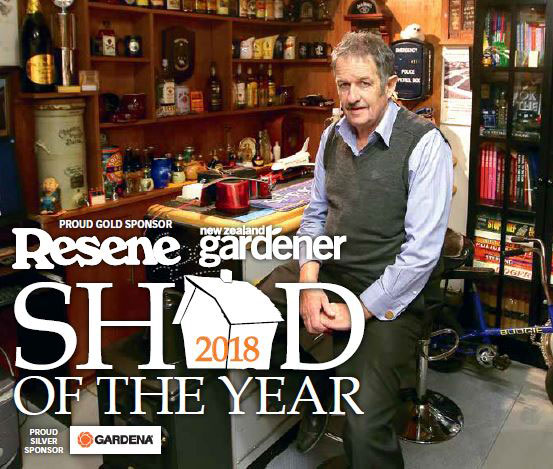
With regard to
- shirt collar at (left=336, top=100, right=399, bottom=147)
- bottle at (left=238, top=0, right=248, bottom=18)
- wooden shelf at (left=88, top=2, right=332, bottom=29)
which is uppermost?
bottle at (left=238, top=0, right=248, bottom=18)

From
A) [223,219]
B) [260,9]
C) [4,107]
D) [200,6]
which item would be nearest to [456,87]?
[260,9]

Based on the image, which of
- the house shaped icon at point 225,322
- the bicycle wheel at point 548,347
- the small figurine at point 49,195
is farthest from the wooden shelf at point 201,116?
the bicycle wheel at point 548,347

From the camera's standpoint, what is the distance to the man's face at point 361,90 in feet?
6.50

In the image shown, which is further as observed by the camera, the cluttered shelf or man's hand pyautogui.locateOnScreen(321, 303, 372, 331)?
the cluttered shelf

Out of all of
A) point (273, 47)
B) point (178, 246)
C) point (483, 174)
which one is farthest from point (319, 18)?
point (178, 246)

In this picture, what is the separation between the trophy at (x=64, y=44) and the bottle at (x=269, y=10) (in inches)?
64.7

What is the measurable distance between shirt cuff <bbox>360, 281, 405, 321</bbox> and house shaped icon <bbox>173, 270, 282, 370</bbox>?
0.33 metres

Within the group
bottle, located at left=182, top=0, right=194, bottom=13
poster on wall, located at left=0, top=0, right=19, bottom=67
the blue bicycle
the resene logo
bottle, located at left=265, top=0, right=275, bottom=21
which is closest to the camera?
the resene logo

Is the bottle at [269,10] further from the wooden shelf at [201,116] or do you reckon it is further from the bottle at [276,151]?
the bottle at [276,151]

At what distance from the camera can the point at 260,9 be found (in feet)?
13.8

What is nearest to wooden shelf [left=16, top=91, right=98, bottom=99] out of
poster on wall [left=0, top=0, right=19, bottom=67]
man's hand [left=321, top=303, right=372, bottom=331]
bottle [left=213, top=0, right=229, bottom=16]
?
poster on wall [left=0, top=0, right=19, bottom=67]

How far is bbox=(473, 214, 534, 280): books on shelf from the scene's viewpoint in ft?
11.0

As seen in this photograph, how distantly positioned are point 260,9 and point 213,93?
72cm

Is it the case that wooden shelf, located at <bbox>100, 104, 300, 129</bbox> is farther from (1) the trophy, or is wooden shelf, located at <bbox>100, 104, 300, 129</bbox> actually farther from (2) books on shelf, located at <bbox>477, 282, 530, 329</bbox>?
(2) books on shelf, located at <bbox>477, 282, 530, 329</bbox>
